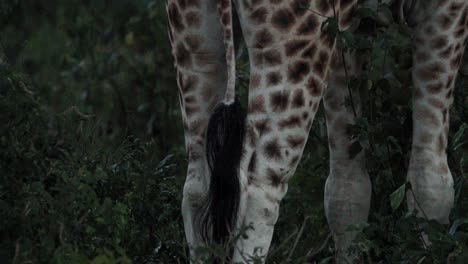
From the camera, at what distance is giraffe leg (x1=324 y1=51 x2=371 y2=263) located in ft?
18.1

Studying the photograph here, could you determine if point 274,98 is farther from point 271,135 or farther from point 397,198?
point 397,198

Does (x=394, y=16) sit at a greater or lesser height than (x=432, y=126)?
greater

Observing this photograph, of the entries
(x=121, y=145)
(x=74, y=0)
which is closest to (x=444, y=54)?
(x=121, y=145)

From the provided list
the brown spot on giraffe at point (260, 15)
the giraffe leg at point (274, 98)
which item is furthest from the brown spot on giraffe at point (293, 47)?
the brown spot on giraffe at point (260, 15)

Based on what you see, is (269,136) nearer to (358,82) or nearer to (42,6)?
(358,82)

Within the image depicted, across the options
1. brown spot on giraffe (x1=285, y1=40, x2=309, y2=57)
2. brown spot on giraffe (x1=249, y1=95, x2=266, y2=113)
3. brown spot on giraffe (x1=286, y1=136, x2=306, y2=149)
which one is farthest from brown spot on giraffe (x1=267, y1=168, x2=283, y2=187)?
brown spot on giraffe (x1=285, y1=40, x2=309, y2=57)

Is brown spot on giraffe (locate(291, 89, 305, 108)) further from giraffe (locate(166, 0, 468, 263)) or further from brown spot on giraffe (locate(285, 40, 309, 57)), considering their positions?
brown spot on giraffe (locate(285, 40, 309, 57))

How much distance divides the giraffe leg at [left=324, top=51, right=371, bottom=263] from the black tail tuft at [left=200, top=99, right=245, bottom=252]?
2.70ft

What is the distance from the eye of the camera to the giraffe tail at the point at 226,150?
4.73m

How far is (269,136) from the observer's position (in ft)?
15.2

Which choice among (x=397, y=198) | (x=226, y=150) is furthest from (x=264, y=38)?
(x=397, y=198)

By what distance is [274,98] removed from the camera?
4.61 meters

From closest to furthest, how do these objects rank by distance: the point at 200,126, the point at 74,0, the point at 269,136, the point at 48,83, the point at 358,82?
the point at 269,136, the point at 200,126, the point at 358,82, the point at 48,83, the point at 74,0

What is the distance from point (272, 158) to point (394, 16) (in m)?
1.12
